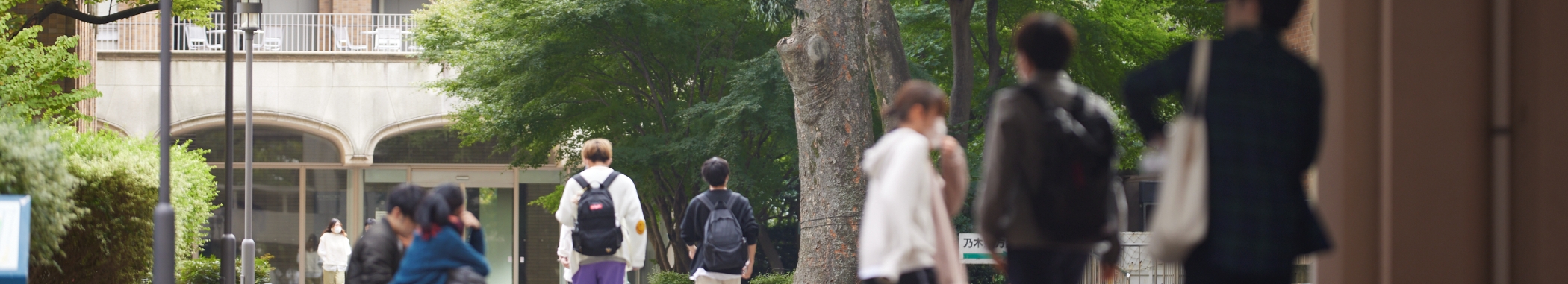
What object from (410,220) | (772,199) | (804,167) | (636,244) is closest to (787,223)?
(772,199)

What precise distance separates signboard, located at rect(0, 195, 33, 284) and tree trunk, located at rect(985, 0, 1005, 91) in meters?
13.0

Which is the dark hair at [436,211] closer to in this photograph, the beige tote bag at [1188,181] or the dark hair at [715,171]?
the dark hair at [715,171]

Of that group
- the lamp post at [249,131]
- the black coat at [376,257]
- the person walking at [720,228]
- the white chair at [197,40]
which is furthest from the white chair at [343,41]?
the black coat at [376,257]

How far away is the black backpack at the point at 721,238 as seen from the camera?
27.2 feet

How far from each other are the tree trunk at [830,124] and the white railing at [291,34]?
657 inches

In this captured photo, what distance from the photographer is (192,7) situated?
64.3 ft

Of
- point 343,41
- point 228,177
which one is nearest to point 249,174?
point 228,177

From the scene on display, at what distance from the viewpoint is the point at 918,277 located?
466 centimetres

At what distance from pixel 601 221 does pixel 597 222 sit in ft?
0.08

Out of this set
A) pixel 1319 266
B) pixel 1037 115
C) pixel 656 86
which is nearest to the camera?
pixel 1037 115

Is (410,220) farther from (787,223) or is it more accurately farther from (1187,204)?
(787,223)

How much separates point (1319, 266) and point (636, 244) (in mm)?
4172

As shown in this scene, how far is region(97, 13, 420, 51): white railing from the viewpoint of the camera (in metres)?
30.3

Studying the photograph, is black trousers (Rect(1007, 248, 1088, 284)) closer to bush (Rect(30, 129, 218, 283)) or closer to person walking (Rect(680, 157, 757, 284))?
person walking (Rect(680, 157, 757, 284))
